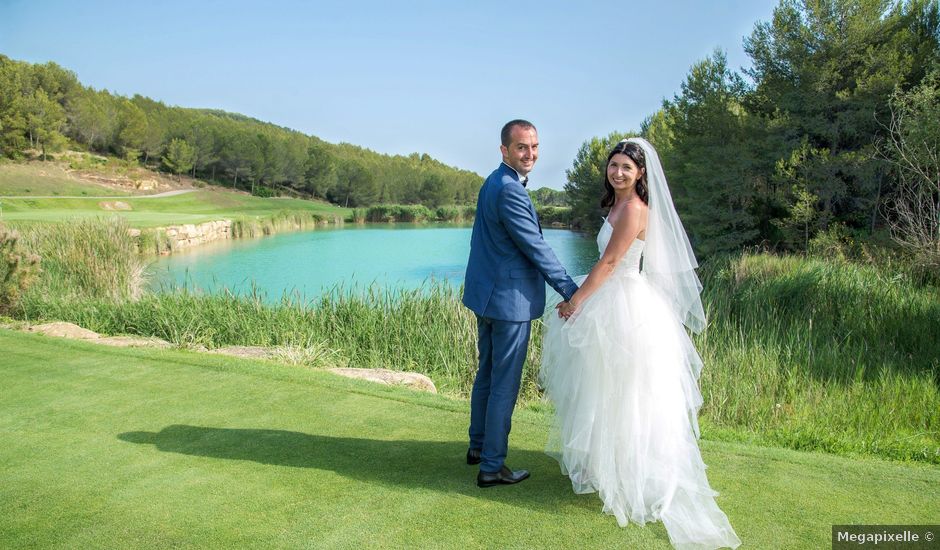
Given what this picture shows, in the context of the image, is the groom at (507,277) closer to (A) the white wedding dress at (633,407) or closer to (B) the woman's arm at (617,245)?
(B) the woman's arm at (617,245)

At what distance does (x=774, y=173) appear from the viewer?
76.0 ft

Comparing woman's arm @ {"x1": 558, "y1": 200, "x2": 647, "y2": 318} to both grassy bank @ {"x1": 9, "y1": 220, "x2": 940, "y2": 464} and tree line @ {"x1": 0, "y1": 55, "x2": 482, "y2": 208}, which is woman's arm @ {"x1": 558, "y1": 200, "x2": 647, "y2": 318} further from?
tree line @ {"x1": 0, "y1": 55, "x2": 482, "y2": 208}

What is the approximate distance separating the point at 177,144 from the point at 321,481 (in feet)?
211

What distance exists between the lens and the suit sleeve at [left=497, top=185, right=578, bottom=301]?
3.02 metres

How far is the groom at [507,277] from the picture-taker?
305 centimetres

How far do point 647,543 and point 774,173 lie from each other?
77.7 ft

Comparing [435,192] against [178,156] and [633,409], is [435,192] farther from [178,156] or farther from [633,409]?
[633,409]

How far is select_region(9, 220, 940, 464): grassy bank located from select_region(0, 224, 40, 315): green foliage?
33 cm

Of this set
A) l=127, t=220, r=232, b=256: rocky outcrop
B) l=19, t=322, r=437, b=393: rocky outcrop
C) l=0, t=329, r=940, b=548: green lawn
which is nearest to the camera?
l=0, t=329, r=940, b=548: green lawn

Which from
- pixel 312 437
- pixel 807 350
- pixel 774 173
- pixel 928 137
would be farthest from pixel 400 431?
pixel 774 173

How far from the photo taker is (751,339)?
884 cm

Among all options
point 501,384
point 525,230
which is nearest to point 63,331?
point 501,384

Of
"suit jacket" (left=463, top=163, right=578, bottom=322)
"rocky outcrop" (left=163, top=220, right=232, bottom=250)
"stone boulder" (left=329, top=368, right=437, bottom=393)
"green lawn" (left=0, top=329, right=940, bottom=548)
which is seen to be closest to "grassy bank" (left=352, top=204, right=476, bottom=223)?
"rocky outcrop" (left=163, top=220, right=232, bottom=250)

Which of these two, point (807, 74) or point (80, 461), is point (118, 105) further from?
point (80, 461)
